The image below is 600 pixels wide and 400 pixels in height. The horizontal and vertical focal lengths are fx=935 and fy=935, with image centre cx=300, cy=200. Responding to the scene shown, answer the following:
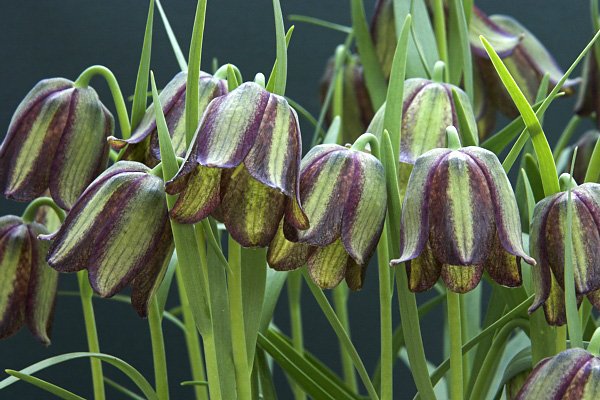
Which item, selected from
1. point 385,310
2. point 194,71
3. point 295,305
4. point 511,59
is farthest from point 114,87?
point 511,59

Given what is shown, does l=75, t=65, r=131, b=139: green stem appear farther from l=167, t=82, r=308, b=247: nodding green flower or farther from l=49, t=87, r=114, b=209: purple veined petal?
l=167, t=82, r=308, b=247: nodding green flower

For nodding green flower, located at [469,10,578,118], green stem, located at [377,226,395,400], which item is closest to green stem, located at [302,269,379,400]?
green stem, located at [377,226,395,400]

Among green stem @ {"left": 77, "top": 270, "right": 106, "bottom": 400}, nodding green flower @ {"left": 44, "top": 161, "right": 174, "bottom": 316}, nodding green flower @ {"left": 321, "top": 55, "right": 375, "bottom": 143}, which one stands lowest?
green stem @ {"left": 77, "top": 270, "right": 106, "bottom": 400}

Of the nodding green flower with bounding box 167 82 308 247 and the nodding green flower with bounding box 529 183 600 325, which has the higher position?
the nodding green flower with bounding box 167 82 308 247

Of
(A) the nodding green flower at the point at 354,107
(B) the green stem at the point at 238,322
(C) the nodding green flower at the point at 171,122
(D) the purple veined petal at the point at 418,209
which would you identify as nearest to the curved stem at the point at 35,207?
(C) the nodding green flower at the point at 171,122

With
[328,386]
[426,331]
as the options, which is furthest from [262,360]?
[426,331]

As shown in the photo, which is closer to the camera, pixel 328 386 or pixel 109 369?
pixel 328 386

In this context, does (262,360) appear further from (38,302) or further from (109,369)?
(109,369)
